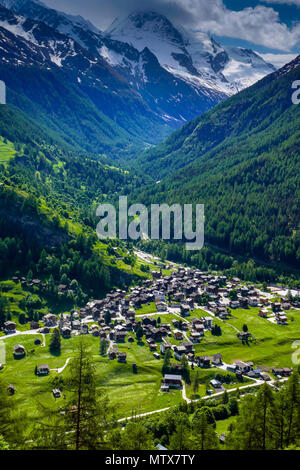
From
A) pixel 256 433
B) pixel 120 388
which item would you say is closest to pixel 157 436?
pixel 120 388

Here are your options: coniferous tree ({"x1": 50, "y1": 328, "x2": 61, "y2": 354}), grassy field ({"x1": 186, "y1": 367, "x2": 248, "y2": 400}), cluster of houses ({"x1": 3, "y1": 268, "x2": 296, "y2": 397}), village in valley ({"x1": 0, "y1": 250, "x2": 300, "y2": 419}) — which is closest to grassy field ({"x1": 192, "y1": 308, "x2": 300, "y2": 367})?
village in valley ({"x1": 0, "y1": 250, "x2": 300, "y2": 419})

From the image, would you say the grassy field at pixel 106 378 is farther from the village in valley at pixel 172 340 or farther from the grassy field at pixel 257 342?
the grassy field at pixel 257 342

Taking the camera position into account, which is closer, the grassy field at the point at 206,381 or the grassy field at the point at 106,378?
the grassy field at the point at 106,378

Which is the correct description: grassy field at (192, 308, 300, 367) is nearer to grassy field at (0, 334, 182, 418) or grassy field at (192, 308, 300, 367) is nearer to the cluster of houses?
the cluster of houses

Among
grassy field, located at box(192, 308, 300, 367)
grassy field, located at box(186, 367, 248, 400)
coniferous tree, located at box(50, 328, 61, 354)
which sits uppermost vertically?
coniferous tree, located at box(50, 328, 61, 354)

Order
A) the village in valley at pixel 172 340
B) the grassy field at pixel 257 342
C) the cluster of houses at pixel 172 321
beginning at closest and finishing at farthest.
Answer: the village in valley at pixel 172 340
the cluster of houses at pixel 172 321
the grassy field at pixel 257 342

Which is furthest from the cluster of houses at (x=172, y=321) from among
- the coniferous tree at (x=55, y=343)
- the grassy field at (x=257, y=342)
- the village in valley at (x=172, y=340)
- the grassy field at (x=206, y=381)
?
the coniferous tree at (x=55, y=343)

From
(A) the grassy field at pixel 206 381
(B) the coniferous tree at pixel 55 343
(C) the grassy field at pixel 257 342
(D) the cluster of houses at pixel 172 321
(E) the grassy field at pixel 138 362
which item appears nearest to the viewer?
(E) the grassy field at pixel 138 362

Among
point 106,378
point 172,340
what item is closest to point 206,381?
point 172,340
